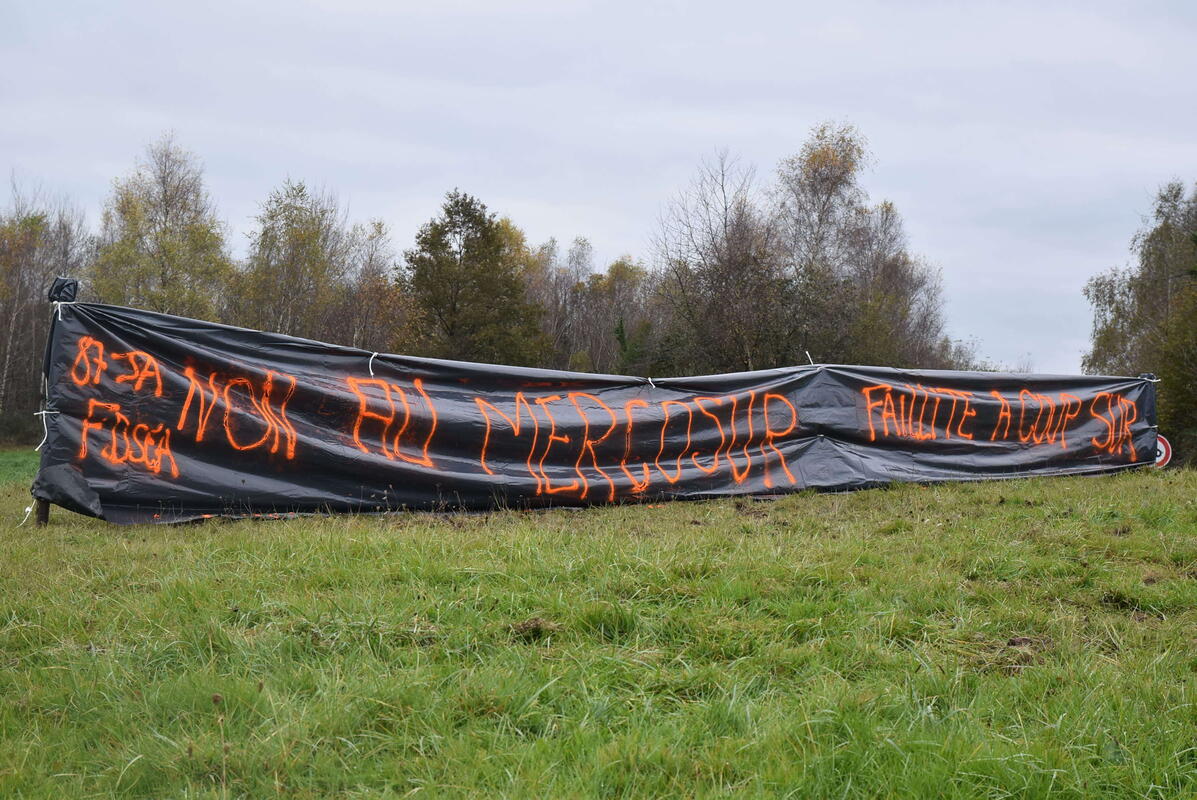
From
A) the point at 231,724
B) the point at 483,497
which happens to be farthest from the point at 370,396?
the point at 231,724

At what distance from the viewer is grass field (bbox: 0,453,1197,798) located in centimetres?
206

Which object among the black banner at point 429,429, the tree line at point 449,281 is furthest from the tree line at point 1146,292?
the black banner at point 429,429

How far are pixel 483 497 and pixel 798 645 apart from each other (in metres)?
3.83

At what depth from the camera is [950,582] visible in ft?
11.9

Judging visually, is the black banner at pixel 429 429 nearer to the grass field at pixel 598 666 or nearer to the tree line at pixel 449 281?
the grass field at pixel 598 666

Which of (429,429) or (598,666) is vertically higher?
(429,429)

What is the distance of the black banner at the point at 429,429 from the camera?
547 cm

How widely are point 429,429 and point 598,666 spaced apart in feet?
13.0

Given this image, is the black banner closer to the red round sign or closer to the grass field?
the grass field

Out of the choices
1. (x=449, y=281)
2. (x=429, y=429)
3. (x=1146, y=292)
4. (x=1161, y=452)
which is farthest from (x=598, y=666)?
(x=1146, y=292)

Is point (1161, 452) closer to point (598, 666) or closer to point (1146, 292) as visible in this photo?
point (598, 666)

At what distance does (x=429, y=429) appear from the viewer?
20.8ft

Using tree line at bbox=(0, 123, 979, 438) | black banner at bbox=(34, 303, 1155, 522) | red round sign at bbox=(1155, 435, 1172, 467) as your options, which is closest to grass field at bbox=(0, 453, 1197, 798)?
black banner at bbox=(34, 303, 1155, 522)

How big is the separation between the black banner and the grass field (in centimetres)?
107
